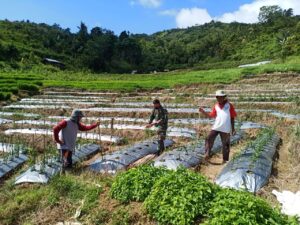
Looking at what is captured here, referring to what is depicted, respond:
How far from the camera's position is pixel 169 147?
11258 millimetres

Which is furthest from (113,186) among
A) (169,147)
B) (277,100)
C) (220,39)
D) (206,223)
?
(220,39)

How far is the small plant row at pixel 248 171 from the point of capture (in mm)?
6801

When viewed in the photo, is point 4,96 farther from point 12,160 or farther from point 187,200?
point 187,200

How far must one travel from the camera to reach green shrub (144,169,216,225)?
17.1 feet

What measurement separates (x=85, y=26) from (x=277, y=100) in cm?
6273

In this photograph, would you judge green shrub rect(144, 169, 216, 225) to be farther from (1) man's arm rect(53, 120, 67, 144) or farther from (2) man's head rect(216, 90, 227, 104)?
(1) man's arm rect(53, 120, 67, 144)

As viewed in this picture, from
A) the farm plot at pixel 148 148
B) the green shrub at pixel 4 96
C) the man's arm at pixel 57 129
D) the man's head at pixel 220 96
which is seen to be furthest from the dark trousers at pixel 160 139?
the green shrub at pixel 4 96

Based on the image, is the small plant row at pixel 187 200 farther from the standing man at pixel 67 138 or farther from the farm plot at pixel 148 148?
the standing man at pixel 67 138

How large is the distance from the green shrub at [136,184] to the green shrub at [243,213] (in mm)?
1245

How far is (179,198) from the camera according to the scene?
17.7ft

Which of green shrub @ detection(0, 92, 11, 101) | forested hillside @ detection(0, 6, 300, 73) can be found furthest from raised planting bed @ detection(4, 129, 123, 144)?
forested hillside @ detection(0, 6, 300, 73)

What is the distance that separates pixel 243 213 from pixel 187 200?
2.73 feet

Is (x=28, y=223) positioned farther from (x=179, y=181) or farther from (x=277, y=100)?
(x=277, y=100)

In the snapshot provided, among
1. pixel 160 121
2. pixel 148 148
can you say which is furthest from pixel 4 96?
pixel 160 121
